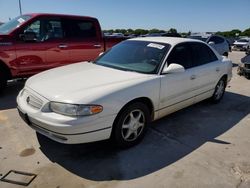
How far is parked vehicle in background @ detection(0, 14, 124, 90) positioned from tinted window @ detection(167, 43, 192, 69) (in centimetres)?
320

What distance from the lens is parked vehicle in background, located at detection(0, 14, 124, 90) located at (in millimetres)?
5891

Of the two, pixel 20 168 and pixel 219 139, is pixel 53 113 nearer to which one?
pixel 20 168

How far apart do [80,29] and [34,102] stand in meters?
4.02

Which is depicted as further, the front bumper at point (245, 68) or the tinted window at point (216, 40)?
the tinted window at point (216, 40)

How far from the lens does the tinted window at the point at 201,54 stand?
4.91 m

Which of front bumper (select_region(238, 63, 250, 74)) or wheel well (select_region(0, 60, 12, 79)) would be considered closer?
wheel well (select_region(0, 60, 12, 79))

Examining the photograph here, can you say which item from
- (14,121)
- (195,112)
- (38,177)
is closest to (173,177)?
(38,177)

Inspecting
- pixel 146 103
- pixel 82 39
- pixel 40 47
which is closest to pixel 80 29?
pixel 82 39

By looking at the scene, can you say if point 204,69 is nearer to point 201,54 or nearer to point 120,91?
point 201,54

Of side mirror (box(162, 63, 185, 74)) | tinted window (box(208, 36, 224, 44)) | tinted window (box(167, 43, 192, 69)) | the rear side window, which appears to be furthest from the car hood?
tinted window (box(208, 36, 224, 44))

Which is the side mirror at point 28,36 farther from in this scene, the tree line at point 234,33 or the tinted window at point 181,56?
the tree line at point 234,33

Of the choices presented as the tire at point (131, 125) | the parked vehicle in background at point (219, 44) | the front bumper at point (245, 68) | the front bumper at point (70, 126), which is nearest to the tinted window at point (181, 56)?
the tire at point (131, 125)

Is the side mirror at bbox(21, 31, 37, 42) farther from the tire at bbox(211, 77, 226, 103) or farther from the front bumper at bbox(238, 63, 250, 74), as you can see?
the front bumper at bbox(238, 63, 250, 74)

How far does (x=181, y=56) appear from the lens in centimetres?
453
